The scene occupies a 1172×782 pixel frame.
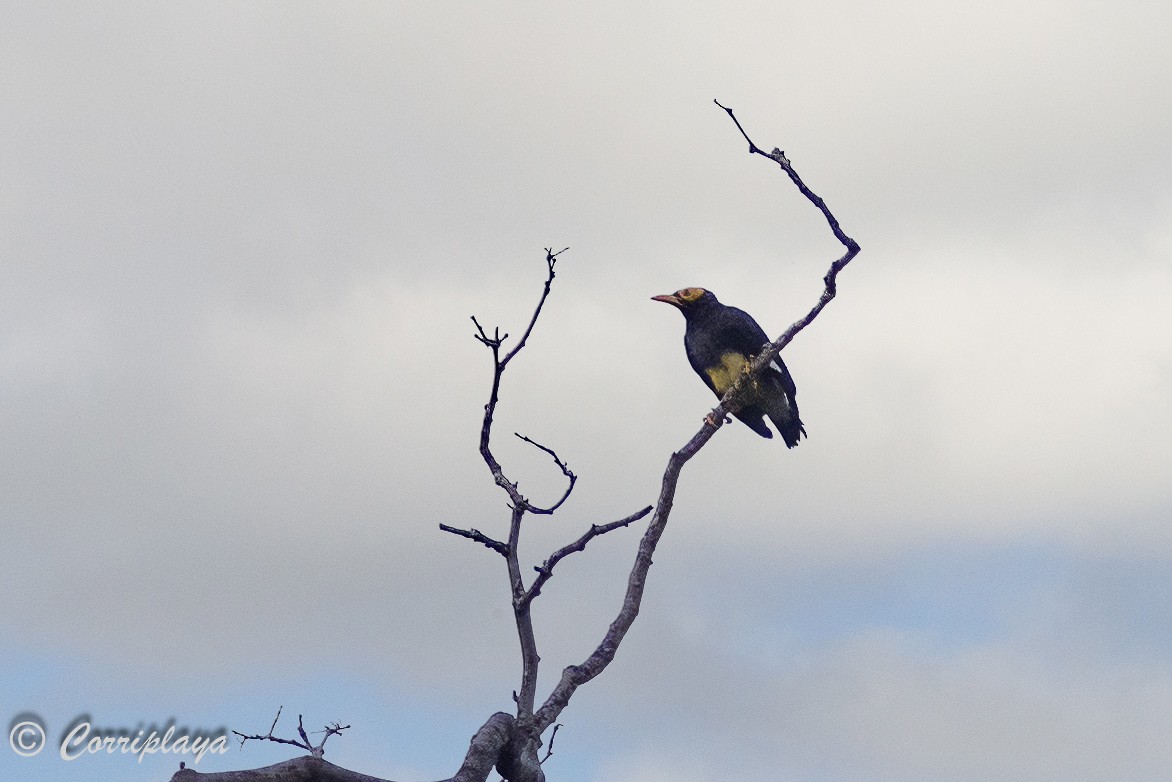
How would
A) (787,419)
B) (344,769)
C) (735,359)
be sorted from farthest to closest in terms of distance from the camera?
(787,419), (735,359), (344,769)

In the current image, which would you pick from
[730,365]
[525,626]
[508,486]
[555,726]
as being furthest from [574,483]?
[730,365]

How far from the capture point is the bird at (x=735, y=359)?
10.1m

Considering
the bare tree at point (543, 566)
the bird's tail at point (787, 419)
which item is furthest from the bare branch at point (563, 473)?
the bird's tail at point (787, 419)

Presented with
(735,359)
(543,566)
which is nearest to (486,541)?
(543,566)

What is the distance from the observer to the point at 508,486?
6719 millimetres

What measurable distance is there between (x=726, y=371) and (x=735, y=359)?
0.47 ft

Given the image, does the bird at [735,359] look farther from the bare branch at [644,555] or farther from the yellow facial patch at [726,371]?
the bare branch at [644,555]

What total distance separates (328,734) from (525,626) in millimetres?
2695

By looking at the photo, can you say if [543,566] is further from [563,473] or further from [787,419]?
[787,419]

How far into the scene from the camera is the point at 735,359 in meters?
10.1

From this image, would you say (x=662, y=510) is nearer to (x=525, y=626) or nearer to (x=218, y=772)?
(x=525, y=626)

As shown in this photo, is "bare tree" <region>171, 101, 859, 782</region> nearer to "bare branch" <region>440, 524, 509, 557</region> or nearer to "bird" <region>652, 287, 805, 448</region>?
"bare branch" <region>440, 524, 509, 557</region>

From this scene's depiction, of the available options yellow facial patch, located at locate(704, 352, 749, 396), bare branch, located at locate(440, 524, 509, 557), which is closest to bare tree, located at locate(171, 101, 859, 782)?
bare branch, located at locate(440, 524, 509, 557)

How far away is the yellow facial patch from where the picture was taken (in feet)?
32.9
